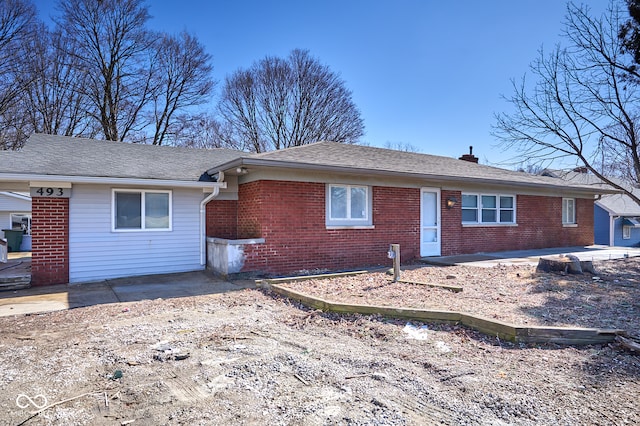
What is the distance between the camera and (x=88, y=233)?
30.1 feet

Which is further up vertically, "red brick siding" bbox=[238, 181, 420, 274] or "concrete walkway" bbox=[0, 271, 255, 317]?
"red brick siding" bbox=[238, 181, 420, 274]

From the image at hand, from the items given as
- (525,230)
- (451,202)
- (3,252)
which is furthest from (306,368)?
(525,230)

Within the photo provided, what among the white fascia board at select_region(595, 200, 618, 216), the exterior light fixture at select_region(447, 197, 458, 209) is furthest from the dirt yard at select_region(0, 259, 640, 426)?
the white fascia board at select_region(595, 200, 618, 216)

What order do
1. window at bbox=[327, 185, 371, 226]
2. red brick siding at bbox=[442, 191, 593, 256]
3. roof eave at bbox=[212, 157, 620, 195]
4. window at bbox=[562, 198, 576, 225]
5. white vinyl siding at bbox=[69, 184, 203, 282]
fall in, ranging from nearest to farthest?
roof eave at bbox=[212, 157, 620, 195]
white vinyl siding at bbox=[69, 184, 203, 282]
window at bbox=[327, 185, 371, 226]
red brick siding at bbox=[442, 191, 593, 256]
window at bbox=[562, 198, 576, 225]

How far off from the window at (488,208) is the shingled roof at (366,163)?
0.94m

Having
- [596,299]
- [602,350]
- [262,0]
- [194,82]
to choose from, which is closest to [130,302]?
[602,350]

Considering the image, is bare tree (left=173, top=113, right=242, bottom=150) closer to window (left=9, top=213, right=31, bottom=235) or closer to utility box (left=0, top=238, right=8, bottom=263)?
window (left=9, top=213, right=31, bottom=235)

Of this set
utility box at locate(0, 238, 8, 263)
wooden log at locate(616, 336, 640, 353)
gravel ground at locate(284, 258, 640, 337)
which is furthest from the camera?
utility box at locate(0, 238, 8, 263)

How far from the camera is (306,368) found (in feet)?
13.0

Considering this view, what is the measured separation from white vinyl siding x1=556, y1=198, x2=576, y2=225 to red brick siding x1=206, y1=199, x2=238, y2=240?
13767mm

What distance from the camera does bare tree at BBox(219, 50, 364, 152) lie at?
29250 millimetres

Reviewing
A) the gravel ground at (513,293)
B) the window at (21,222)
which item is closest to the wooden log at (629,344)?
the gravel ground at (513,293)

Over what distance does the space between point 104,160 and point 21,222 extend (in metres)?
12.5

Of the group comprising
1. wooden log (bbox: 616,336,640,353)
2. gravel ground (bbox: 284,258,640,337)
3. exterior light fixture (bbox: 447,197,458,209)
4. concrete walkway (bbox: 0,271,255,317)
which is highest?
exterior light fixture (bbox: 447,197,458,209)
